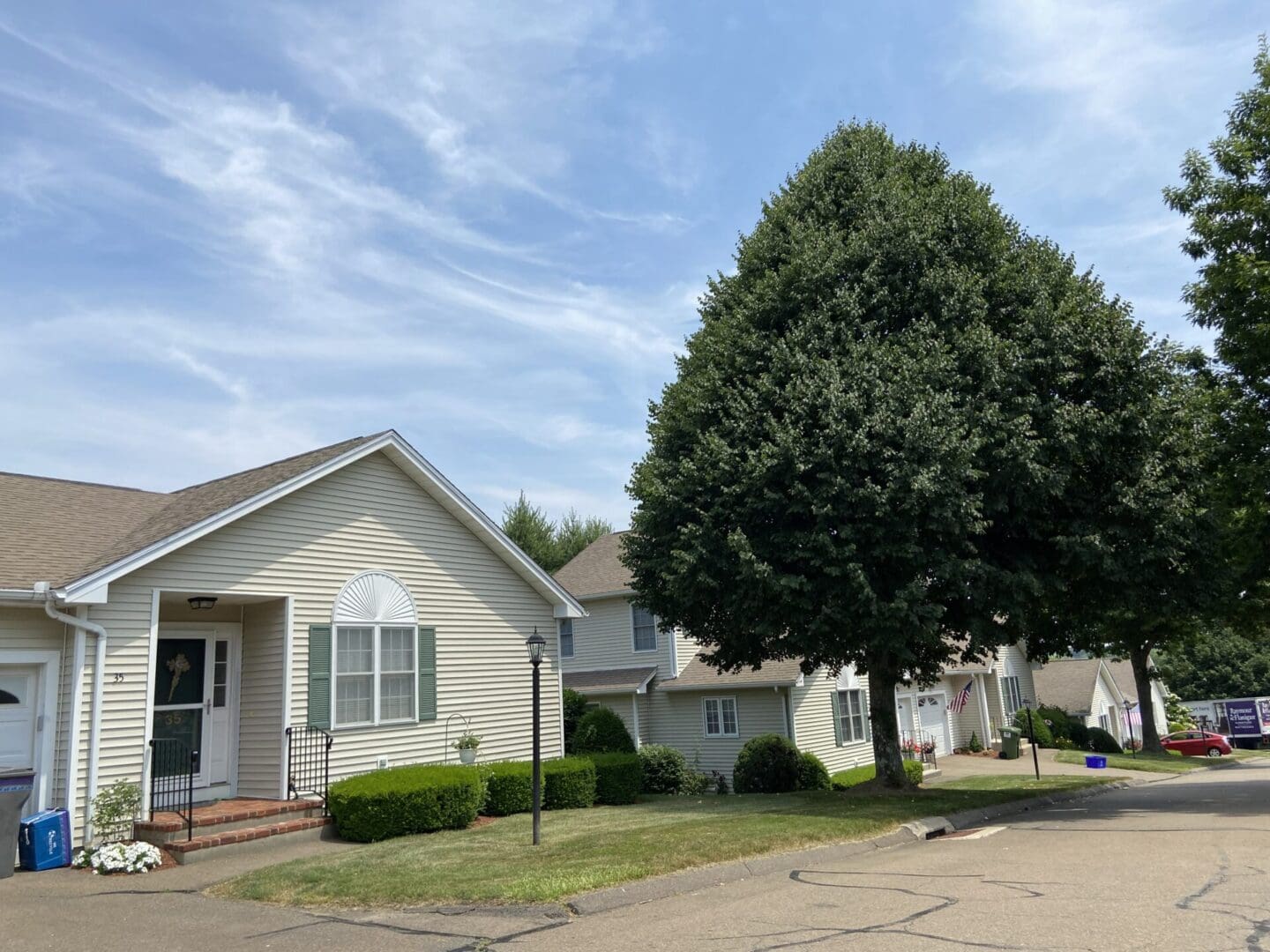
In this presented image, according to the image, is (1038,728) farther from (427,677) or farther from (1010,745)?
(427,677)

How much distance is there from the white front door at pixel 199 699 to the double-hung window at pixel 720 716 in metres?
15.9

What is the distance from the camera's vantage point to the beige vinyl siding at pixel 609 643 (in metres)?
29.0

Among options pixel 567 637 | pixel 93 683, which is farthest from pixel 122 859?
pixel 567 637

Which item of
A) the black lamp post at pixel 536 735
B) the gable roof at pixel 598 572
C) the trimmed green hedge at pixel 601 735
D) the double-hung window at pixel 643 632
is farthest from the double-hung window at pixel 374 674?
the double-hung window at pixel 643 632

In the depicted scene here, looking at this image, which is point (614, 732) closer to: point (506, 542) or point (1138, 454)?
point (506, 542)

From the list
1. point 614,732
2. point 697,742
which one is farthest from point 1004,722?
point 614,732

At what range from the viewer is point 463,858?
10711 millimetres

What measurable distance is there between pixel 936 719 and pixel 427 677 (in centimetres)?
2664

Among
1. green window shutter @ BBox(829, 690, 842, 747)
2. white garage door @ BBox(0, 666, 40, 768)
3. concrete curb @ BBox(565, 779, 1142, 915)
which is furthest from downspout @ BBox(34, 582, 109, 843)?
green window shutter @ BBox(829, 690, 842, 747)

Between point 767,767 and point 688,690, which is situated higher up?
point 688,690

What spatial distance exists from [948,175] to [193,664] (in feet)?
53.6

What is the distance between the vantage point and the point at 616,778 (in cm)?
1750

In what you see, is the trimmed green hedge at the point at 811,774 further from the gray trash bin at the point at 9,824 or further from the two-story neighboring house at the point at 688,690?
the gray trash bin at the point at 9,824

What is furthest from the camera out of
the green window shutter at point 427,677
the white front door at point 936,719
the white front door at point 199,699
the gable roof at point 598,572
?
the white front door at point 936,719
